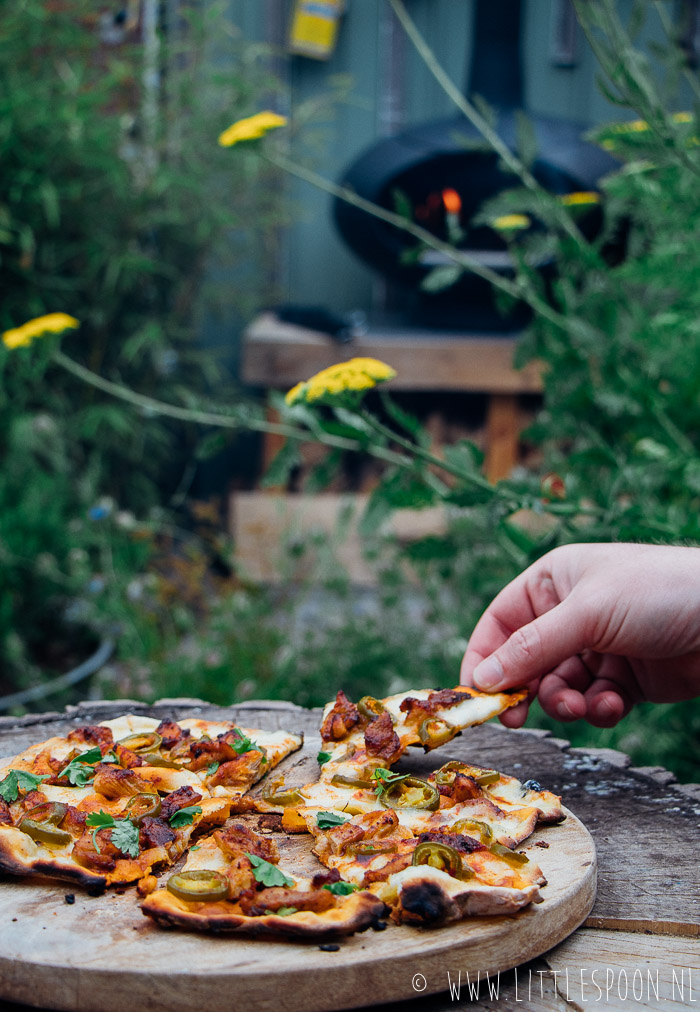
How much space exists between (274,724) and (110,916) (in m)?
0.59

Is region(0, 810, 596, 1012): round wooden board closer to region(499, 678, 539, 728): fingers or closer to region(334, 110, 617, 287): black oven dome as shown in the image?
region(499, 678, 539, 728): fingers

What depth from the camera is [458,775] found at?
4.00 ft

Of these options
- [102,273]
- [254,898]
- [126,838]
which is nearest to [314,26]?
[102,273]

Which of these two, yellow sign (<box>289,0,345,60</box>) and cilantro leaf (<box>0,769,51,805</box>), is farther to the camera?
yellow sign (<box>289,0,345,60</box>)

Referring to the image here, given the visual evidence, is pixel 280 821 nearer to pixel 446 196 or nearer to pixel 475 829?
pixel 475 829

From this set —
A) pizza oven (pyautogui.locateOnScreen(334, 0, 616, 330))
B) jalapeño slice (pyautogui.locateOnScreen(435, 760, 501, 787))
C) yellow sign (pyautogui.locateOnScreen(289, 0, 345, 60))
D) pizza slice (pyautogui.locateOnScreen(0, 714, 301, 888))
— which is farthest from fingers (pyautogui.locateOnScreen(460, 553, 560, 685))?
yellow sign (pyautogui.locateOnScreen(289, 0, 345, 60))

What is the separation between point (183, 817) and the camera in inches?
45.6

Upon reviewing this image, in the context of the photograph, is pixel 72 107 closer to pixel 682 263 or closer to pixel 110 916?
pixel 682 263

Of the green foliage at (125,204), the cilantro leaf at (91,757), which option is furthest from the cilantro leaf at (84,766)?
the green foliage at (125,204)

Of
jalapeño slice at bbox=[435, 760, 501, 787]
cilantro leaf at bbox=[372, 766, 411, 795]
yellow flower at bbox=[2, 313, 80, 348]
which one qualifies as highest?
yellow flower at bbox=[2, 313, 80, 348]

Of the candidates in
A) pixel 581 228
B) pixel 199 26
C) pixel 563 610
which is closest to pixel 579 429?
pixel 563 610

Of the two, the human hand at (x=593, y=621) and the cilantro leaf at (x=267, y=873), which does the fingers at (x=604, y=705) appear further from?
the cilantro leaf at (x=267, y=873)

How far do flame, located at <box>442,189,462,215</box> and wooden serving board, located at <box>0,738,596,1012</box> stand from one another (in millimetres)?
3370

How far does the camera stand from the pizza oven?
382cm
